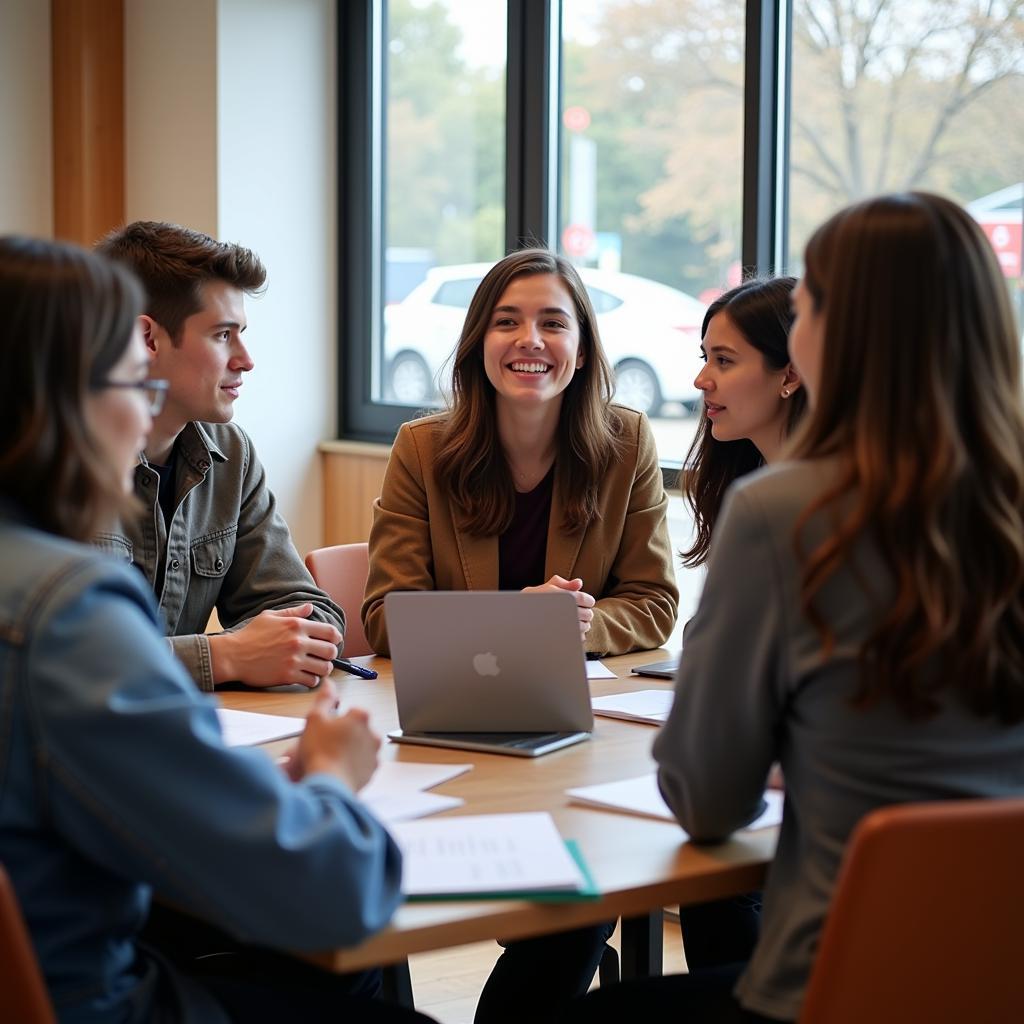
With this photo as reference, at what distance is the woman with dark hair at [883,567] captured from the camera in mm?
1283

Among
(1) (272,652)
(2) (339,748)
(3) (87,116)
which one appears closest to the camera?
(2) (339,748)

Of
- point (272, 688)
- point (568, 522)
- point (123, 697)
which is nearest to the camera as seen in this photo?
point (123, 697)

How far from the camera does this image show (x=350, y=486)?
4.88m

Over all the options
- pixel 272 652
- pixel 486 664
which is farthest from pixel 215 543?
pixel 486 664

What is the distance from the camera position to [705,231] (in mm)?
3848

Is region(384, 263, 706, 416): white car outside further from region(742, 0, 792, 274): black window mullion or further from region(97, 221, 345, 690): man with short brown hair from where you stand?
region(97, 221, 345, 690): man with short brown hair

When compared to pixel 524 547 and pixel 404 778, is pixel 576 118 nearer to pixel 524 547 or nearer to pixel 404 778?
pixel 524 547

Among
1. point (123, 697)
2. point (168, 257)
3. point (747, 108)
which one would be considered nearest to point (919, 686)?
point (123, 697)

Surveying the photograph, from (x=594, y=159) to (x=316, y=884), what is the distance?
3.28 metres

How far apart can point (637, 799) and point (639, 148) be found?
2750mm

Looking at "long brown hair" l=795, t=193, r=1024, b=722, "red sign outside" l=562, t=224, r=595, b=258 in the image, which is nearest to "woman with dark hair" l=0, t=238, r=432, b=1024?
"long brown hair" l=795, t=193, r=1024, b=722

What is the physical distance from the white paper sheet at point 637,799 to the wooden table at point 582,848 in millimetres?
14

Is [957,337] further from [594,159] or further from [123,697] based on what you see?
[594,159]

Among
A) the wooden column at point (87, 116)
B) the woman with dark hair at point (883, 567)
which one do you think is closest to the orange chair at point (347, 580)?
the woman with dark hair at point (883, 567)
